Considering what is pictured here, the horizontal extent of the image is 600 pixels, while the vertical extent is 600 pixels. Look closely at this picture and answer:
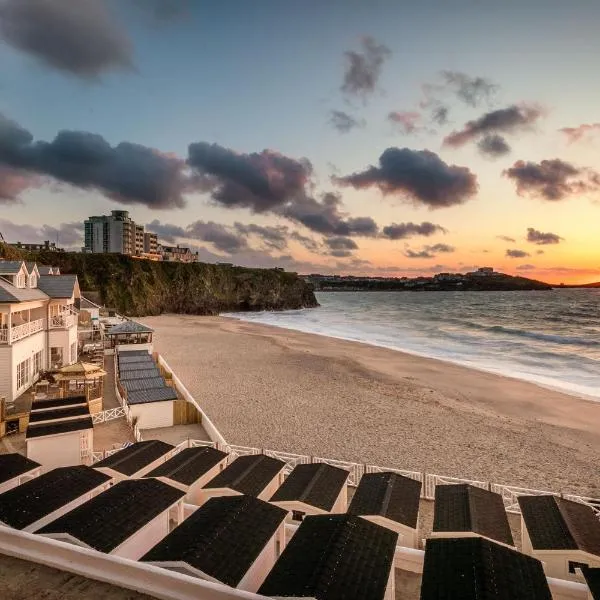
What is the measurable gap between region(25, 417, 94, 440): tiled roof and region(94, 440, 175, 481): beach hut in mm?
2414

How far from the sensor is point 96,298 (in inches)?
2418

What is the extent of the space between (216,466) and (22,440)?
9.47 meters

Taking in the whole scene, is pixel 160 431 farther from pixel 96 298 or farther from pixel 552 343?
pixel 552 343

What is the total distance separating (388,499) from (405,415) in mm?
14010

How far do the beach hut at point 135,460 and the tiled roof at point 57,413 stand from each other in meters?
3.67

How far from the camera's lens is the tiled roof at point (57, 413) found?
49.3ft

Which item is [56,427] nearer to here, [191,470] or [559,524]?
[191,470]

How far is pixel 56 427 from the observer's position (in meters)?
14.3

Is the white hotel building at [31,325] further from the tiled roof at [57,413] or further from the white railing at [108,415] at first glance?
the tiled roof at [57,413]

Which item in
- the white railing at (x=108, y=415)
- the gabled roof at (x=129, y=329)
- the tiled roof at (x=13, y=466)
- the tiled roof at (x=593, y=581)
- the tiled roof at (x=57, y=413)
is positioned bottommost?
the white railing at (x=108, y=415)

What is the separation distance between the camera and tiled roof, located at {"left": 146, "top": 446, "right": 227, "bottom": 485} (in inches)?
436

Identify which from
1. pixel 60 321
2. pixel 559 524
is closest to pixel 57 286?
pixel 60 321

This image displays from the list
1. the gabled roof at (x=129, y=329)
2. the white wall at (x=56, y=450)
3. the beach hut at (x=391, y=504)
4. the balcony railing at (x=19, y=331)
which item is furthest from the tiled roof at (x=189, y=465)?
the gabled roof at (x=129, y=329)

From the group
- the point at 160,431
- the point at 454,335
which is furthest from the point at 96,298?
the point at 454,335
